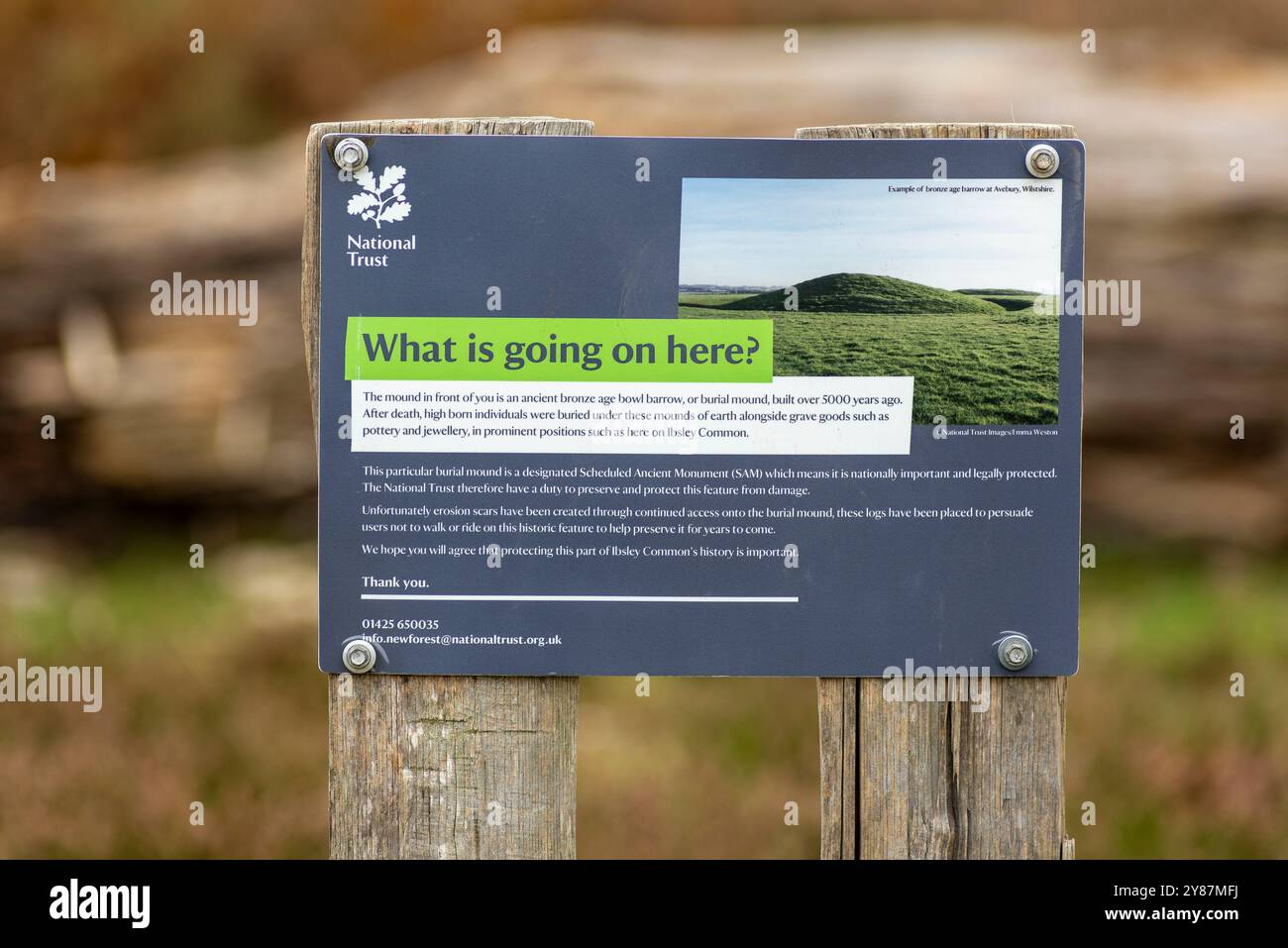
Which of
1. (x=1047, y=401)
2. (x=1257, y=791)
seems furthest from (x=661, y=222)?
(x=1257, y=791)

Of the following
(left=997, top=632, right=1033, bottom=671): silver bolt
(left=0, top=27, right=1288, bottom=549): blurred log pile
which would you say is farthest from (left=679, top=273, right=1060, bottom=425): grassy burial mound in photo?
(left=0, top=27, right=1288, bottom=549): blurred log pile

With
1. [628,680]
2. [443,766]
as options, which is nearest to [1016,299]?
[443,766]

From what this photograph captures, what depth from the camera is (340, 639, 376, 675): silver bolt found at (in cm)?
226

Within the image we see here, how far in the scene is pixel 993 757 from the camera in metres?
2.28

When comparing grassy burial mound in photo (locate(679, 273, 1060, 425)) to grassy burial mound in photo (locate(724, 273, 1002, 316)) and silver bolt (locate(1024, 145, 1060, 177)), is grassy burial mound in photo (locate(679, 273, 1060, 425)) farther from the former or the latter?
silver bolt (locate(1024, 145, 1060, 177))

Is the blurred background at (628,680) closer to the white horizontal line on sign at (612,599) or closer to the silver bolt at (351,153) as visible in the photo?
the white horizontal line on sign at (612,599)

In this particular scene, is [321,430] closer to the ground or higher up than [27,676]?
higher up

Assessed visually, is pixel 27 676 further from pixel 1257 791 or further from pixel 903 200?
pixel 1257 791

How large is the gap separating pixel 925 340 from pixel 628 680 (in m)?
4.19

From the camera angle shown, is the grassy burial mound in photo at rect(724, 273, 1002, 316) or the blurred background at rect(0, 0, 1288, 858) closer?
the grassy burial mound in photo at rect(724, 273, 1002, 316)

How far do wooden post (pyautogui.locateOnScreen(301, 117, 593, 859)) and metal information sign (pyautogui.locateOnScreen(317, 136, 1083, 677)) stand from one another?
60 millimetres

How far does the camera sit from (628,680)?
614cm

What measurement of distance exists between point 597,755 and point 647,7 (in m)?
7.30

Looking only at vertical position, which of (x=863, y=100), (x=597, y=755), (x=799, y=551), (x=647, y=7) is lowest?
(x=597, y=755)
